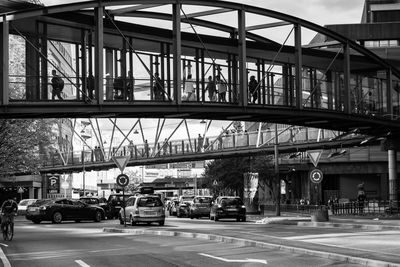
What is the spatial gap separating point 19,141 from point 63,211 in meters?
5.54

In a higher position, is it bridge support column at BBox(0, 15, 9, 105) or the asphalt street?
bridge support column at BBox(0, 15, 9, 105)

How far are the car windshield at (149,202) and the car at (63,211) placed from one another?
24.8 ft

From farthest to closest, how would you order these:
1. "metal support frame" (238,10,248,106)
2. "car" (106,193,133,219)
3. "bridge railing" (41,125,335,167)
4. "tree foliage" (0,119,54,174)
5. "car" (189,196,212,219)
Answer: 1. "bridge railing" (41,125,335,167)
2. "car" (189,196,212,219)
3. "car" (106,193,133,219)
4. "tree foliage" (0,119,54,174)
5. "metal support frame" (238,10,248,106)

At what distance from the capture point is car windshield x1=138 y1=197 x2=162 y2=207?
111ft

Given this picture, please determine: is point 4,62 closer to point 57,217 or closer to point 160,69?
point 160,69

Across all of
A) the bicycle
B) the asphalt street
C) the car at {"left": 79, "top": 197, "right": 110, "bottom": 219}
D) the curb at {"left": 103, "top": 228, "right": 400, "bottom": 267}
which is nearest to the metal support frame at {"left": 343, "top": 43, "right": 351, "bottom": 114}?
the asphalt street

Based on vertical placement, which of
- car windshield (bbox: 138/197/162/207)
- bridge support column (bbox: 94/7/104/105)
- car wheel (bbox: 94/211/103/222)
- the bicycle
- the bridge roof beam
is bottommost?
car wheel (bbox: 94/211/103/222)

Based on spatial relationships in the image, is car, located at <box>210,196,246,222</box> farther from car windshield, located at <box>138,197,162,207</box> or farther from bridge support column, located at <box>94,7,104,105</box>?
bridge support column, located at <box>94,7,104,105</box>

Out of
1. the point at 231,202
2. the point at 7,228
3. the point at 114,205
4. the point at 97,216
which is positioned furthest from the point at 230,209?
the point at 7,228

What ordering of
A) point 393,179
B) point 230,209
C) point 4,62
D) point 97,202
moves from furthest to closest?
point 97,202 < point 393,179 < point 230,209 < point 4,62

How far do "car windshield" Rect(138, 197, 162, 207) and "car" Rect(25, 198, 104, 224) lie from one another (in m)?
7.55

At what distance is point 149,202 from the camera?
111 feet

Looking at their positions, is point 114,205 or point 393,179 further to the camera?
→ point 114,205

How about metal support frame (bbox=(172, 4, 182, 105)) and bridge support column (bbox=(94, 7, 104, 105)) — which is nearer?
bridge support column (bbox=(94, 7, 104, 105))
